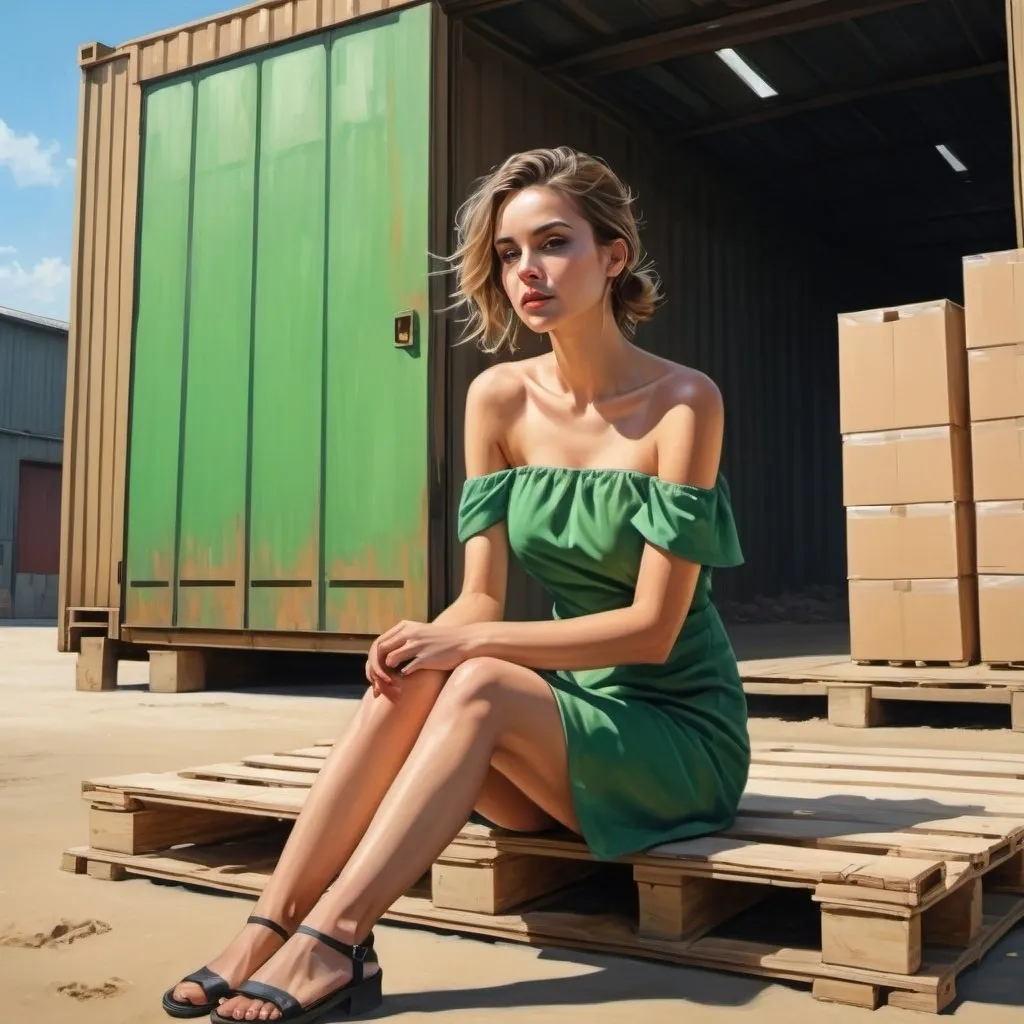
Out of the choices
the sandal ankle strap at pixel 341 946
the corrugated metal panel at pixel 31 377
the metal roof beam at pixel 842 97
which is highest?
the corrugated metal panel at pixel 31 377

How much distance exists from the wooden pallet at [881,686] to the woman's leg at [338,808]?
404cm

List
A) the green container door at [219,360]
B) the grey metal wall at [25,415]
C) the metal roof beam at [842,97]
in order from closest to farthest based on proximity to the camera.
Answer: the green container door at [219,360] → the metal roof beam at [842,97] → the grey metal wall at [25,415]

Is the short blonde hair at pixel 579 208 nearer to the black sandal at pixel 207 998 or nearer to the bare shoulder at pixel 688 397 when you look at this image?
the bare shoulder at pixel 688 397

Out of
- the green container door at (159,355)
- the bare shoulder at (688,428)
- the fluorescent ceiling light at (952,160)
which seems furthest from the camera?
the fluorescent ceiling light at (952,160)

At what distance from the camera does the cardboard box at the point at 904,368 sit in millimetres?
6117

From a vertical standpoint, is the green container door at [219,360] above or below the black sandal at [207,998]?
above

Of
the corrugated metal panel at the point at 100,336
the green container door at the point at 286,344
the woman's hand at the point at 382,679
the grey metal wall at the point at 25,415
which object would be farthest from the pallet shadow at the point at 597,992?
the grey metal wall at the point at 25,415

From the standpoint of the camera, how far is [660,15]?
8617 millimetres

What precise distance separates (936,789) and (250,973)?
6.18 ft

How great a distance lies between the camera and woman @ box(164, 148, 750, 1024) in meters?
2.28

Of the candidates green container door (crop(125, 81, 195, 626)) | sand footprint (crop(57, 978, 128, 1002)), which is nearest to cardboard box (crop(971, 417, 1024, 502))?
sand footprint (crop(57, 978, 128, 1002))

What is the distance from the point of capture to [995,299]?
19.6ft

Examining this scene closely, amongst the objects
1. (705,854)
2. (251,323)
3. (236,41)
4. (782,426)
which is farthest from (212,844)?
(782,426)

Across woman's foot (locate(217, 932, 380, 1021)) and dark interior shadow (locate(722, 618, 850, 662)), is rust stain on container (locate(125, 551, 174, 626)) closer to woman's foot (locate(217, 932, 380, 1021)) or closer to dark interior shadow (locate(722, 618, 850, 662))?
dark interior shadow (locate(722, 618, 850, 662))
